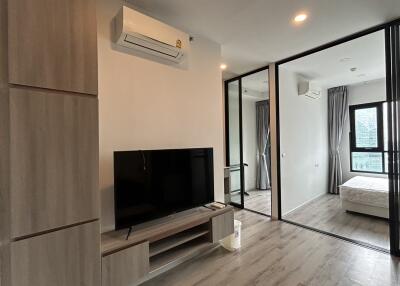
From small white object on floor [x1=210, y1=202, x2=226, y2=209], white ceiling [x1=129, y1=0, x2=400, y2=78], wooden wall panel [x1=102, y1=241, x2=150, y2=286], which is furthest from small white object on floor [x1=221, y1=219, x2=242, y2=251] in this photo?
white ceiling [x1=129, y1=0, x2=400, y2=78]

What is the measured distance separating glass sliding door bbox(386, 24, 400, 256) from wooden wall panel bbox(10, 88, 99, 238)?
10.3 feet

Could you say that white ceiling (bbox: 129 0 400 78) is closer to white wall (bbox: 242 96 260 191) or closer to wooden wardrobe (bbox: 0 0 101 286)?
wooden wardrobe (bbox: 0 0 101 286)

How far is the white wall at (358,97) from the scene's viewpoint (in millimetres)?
4877

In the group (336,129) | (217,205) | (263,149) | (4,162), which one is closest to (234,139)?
(263,149)

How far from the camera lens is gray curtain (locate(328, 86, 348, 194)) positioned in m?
5.28

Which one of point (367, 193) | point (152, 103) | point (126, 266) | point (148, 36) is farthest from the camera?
point (367, 193)

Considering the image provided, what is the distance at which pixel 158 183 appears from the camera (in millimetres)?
2082

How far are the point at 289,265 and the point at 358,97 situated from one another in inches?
187

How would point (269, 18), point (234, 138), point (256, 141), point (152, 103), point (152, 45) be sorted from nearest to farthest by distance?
point (152, 45)
point (152, 103)
point (269, 18)
point (234, 138)
point (256, 141)

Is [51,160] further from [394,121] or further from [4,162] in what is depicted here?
[394,121]

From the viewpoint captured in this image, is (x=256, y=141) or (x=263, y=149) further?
(x=256, y=141)

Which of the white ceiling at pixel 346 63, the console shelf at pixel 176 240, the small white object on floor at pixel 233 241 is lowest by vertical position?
the small white object on floor at pixel 233 241

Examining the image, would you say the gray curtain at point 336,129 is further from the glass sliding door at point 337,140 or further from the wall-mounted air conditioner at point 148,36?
the wall-mounted air conditioner at point 148,36

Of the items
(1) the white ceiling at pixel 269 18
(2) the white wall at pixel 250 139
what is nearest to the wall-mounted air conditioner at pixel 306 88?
(1) the white ceiling at pixel 269 18
